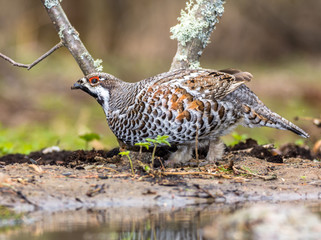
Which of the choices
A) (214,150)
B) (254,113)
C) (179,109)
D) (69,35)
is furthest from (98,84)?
(254,113)

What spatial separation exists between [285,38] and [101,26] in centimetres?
Result: 671

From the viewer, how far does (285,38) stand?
20.5 meters

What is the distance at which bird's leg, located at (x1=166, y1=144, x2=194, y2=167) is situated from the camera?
21.9 ft

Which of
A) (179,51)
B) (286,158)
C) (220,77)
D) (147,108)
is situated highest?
(179,51)

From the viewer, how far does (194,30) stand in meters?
7.15

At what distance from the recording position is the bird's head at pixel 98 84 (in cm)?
679

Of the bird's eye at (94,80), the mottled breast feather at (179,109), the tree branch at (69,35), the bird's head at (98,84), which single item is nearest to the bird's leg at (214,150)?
the mottled breast feather at (179,109)

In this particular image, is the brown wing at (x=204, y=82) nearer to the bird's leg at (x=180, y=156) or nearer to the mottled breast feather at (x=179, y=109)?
the mottled breast feather at (x=179, y=109)

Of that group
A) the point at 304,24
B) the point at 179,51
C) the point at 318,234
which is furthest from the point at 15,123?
the point at 304,24

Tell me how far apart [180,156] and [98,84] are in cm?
130

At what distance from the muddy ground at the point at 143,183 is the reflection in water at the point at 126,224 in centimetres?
27

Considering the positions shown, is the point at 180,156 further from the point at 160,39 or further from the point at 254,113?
the point at 160,39

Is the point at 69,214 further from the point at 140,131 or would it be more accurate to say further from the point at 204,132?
the point at 204,132

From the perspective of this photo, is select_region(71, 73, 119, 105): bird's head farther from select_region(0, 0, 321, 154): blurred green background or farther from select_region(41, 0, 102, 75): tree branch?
select_region(0, 0, 321, 154): blurred green background
